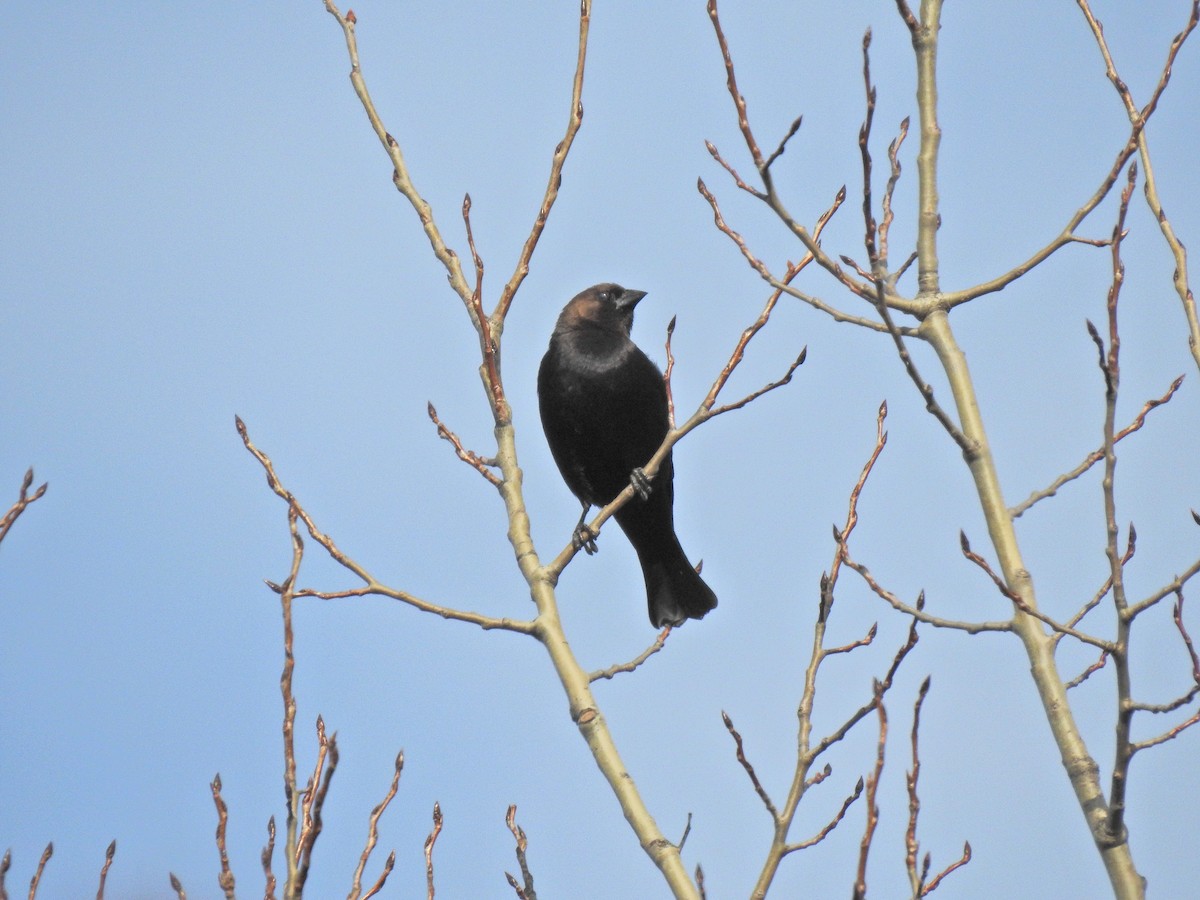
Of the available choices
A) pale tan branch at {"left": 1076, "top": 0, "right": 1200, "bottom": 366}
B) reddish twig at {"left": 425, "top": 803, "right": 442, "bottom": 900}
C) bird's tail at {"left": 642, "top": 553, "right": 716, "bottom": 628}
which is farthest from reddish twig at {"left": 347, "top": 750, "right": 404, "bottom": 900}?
bird's tail at {"left": 642, "top": 553, "right": 716, "bottom": 628}

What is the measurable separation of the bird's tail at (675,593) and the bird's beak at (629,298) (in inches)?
52.1

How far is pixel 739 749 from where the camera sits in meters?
3.08

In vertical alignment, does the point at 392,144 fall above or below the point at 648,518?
below

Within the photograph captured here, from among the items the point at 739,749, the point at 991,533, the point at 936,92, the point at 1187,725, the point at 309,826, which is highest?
the point at 936,92

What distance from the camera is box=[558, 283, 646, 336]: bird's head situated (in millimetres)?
6504

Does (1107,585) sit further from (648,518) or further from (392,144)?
(648,518)

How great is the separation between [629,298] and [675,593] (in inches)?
61.5

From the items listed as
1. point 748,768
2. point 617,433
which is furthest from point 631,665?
point 617,433

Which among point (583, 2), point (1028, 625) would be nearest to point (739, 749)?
point (1028, 625)

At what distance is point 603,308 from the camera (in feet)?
21.6

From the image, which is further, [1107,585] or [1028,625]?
[1107,585]

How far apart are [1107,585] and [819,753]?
0.79 meters

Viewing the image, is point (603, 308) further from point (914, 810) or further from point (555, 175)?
point (914, 810)

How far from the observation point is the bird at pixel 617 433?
596cm
